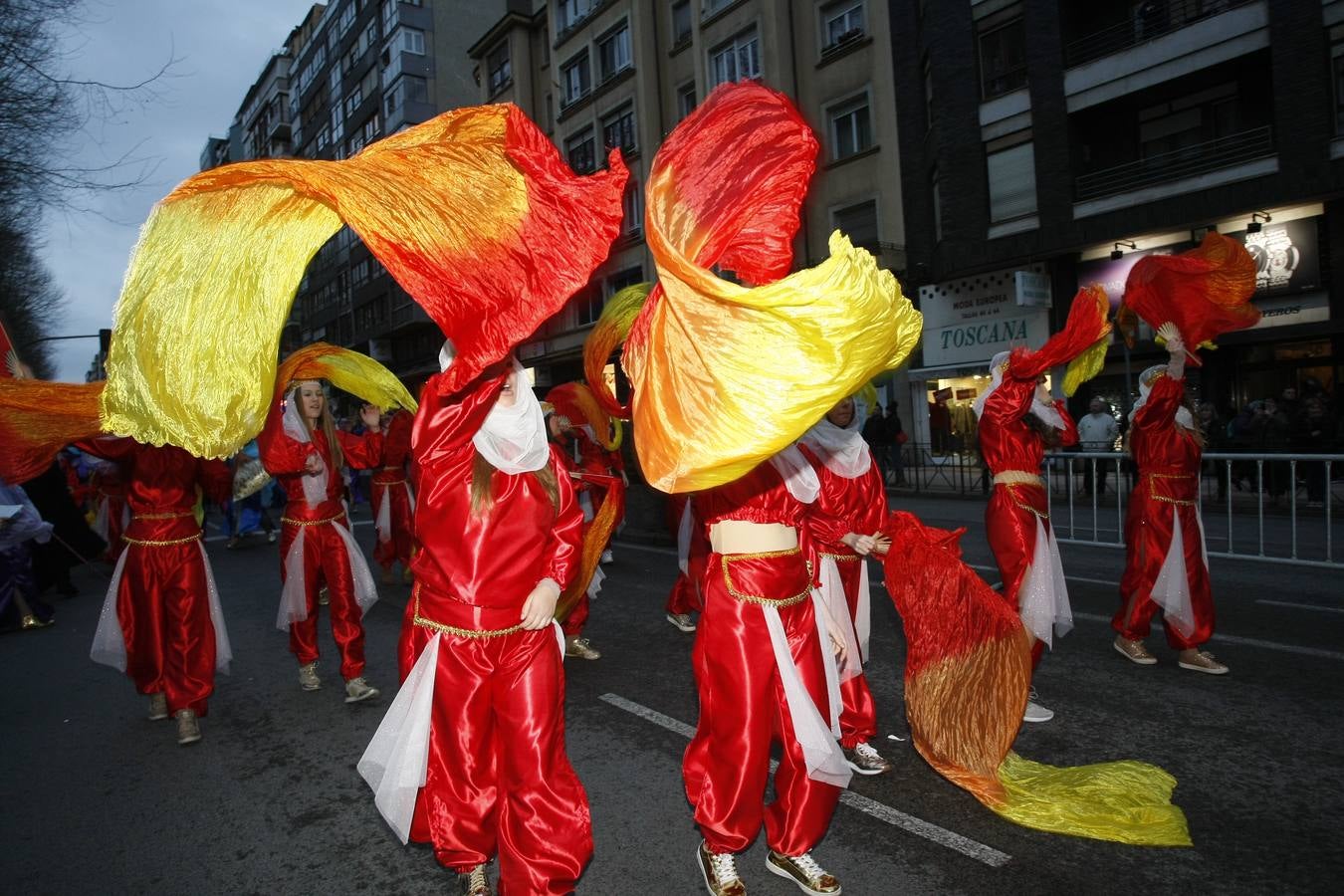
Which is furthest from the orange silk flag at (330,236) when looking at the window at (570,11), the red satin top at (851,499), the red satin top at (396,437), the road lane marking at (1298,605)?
the window at (570,11)

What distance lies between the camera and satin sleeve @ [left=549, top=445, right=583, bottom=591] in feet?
8.96

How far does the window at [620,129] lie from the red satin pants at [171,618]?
2486 centimetres

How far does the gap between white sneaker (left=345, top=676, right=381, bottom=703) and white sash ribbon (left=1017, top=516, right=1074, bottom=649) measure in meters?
4.00

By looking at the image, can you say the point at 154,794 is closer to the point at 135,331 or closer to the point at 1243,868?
the point at 135,331

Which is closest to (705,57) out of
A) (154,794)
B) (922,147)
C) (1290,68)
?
(922,147)

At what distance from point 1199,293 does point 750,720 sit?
4.35 meters

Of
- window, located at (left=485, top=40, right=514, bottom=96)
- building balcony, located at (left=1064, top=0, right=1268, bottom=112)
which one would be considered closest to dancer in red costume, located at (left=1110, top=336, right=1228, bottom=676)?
→ building balcony, located at (left=1064, top=0, right=1268, bottom=112)

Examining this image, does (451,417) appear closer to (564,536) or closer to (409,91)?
(564,536)

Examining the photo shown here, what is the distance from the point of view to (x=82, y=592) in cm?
1028

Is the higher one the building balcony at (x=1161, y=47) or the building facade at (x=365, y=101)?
the building facade at (x=365, y=101)

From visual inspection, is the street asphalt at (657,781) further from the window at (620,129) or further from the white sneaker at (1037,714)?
the window at (620,129)

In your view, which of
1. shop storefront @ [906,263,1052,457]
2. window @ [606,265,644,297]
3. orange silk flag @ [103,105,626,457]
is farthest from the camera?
window @ [606,265,644,297]

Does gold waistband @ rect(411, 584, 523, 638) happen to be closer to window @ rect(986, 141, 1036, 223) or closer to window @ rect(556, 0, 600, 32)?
window @ rect(986, 141, 1036, 223)

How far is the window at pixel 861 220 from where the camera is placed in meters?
21.5
